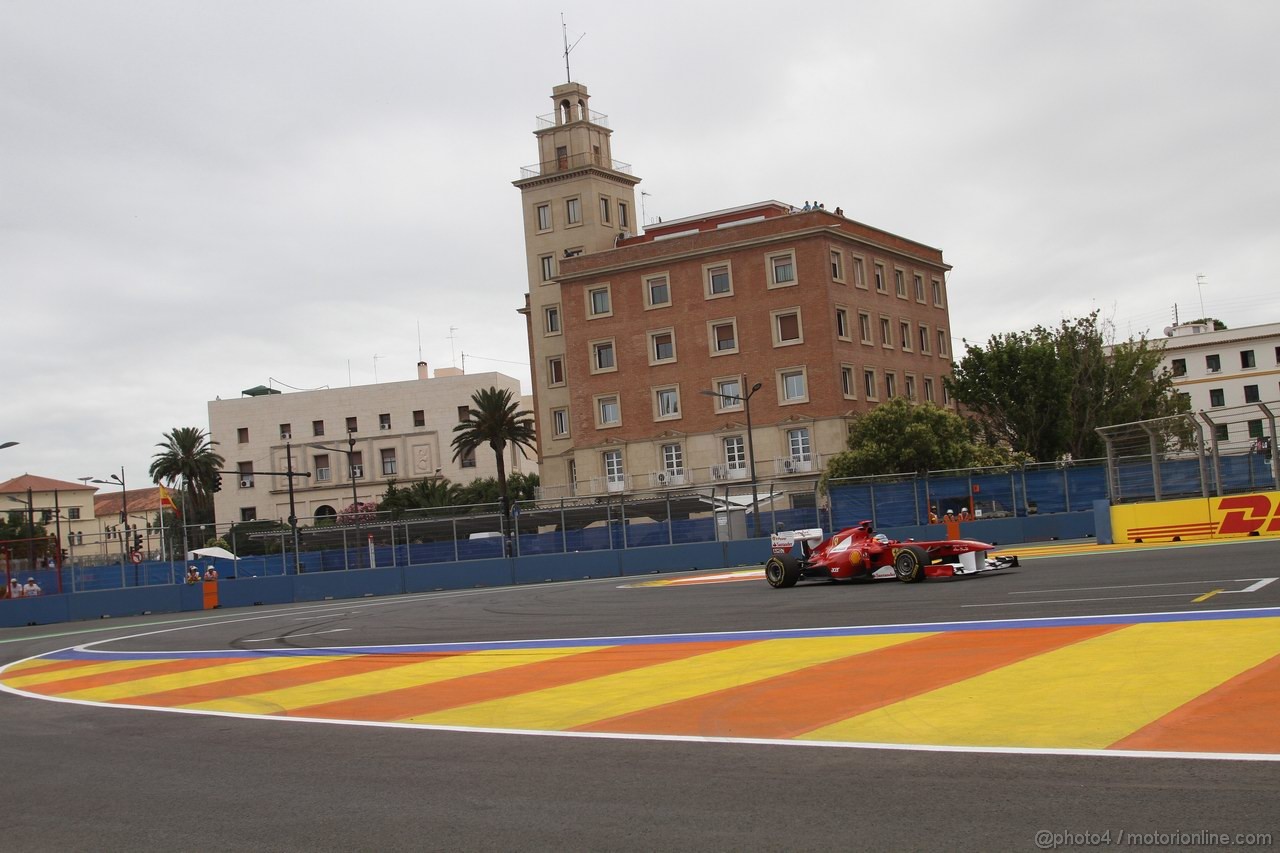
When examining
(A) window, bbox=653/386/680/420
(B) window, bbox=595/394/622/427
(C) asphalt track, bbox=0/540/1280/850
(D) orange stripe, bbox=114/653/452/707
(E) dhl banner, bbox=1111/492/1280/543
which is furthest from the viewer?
(B) window, bbox=595/394/622/427

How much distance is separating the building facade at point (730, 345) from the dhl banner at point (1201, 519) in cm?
3802

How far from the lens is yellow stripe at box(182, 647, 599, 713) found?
12578 millimetres

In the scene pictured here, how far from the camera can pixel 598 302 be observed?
76.3m

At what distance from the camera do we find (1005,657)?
36.6ft

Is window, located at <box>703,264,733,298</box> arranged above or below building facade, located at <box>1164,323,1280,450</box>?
above

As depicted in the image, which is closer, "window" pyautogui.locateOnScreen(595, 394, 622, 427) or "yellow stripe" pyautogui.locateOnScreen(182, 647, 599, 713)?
"yellow stripe" pyautogui.locateOnScreen(182, 647, 599, 713)

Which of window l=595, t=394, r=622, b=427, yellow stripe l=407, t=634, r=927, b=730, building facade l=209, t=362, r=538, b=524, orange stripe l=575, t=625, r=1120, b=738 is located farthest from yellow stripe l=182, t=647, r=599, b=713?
building facade l=209, t=362, r=538, b=524

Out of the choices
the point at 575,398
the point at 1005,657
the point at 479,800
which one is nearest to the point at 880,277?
the point at 575,398

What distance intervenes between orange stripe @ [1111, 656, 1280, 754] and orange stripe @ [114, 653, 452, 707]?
990 centimetres

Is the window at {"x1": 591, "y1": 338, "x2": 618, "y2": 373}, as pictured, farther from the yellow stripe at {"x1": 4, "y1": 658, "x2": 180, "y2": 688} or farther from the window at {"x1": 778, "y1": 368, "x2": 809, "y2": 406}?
the yellow stripe at {"x1": 4, "y1": 658, "x2": 180, "y2": 688}

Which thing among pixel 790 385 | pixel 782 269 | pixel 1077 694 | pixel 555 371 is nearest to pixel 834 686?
pixel 1077 694

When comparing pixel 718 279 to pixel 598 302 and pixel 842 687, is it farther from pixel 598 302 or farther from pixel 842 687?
pixel 842 687

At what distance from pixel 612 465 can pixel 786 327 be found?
1395cm

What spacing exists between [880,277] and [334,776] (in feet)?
230
